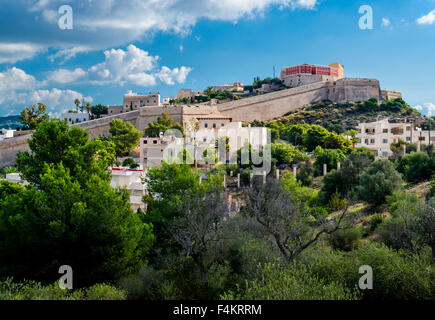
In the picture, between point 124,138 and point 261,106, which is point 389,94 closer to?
point 261,106

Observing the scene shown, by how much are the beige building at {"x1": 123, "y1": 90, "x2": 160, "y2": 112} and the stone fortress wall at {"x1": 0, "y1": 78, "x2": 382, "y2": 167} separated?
580cm

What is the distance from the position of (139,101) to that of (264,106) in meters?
16.0

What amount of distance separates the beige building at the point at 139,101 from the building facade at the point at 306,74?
65.7 feet

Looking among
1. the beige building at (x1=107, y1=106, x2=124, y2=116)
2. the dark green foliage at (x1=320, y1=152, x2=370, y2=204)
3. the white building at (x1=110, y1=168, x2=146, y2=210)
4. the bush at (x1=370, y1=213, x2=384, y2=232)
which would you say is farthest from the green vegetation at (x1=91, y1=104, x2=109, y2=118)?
the bush at (x1=370, y1=213, x2=384, y2=232)

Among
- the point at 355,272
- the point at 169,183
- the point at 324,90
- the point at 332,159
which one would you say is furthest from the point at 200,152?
the point at 324,90

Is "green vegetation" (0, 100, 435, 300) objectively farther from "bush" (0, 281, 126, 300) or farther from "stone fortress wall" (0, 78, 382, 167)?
"stone fortress wall" (0, 78, 382, 167)

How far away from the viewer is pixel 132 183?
55.1 ft

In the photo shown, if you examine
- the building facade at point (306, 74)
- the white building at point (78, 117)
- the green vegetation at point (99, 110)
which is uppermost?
the building facade at point (306, 74)

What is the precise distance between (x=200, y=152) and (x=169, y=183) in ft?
46.8

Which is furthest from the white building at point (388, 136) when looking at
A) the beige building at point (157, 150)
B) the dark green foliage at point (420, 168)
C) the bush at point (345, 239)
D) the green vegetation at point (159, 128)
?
the bush at point (345, 239)

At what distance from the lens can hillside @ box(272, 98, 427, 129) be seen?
4219 centimetres

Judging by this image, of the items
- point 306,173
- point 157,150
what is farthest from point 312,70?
point 157,150

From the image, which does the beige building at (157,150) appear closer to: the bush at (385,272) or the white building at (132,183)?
the white building at (132,183)

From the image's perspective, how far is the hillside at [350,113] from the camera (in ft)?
138
